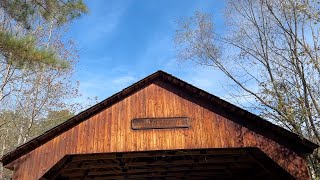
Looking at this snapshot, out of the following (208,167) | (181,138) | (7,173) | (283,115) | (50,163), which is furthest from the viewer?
(7,173)

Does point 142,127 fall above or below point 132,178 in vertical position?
above

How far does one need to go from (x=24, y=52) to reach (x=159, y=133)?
5161 millimetres

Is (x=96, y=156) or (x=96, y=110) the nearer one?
(x=96, y=110)

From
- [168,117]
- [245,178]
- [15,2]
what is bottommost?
[245,178]

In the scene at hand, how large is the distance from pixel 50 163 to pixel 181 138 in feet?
12.6

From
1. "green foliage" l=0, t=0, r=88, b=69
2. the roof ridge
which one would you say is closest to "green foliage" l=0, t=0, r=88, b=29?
"green foliage" l=0, t=0, r=88, b=69

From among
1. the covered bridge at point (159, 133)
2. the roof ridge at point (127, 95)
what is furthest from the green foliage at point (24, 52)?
the covered bridge at point (159, 133)

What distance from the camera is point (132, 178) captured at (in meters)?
13.5

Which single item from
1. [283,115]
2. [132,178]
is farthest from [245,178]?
[132,178]

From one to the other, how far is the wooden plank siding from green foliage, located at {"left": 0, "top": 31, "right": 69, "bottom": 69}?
9.18 feet

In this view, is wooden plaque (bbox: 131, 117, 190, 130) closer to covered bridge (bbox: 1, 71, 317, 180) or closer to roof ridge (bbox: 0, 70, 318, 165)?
covered bridge (bbox: 1, 71, 317, 180)

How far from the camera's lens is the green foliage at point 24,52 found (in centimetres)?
968

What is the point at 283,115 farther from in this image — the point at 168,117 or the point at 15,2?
the point at 15,2

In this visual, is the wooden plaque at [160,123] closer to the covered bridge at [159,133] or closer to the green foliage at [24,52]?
the covered bridge at [159,133]
